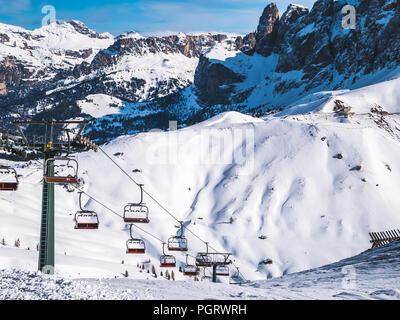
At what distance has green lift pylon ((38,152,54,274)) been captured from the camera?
2123 cm

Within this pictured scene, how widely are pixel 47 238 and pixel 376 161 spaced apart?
6312 cm

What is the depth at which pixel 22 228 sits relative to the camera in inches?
1981

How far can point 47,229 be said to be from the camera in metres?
21.8

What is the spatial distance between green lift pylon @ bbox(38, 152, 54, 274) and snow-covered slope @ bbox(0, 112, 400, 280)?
20.7 metres

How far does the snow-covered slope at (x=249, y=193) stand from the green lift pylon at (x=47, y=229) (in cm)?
2066

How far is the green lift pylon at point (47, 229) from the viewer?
21228 mm
